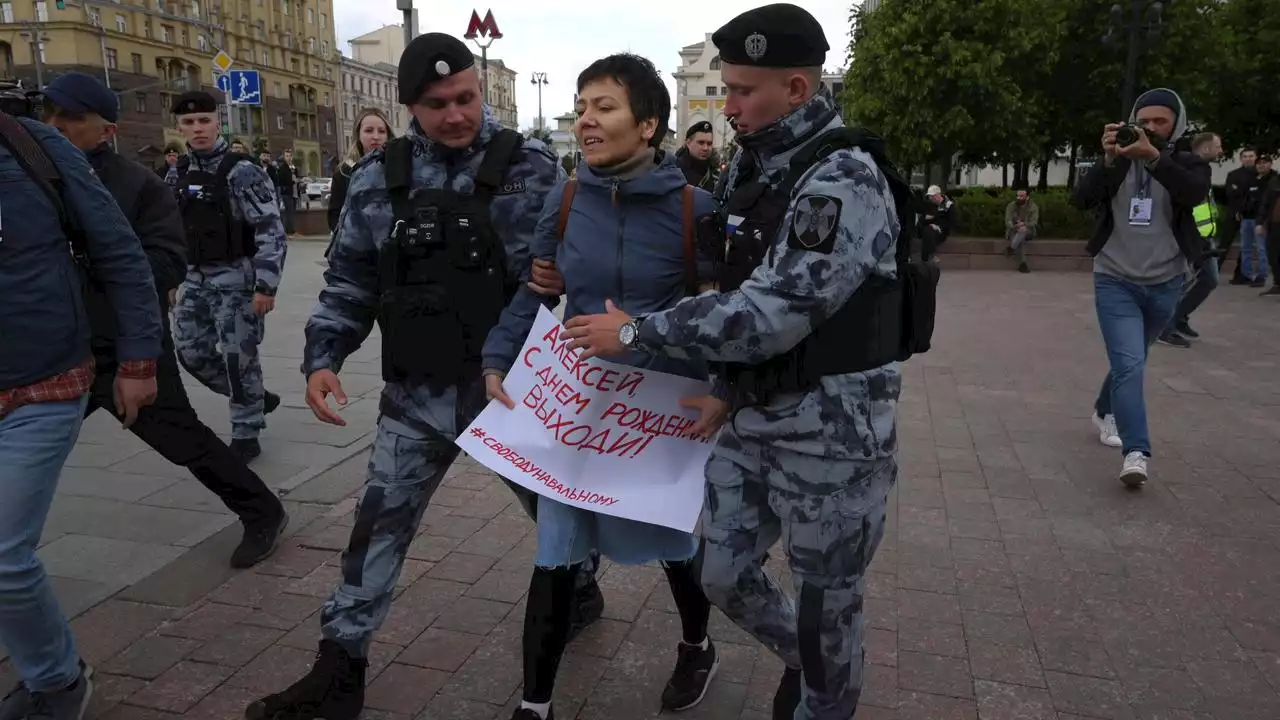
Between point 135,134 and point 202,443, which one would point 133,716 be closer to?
point 202,443

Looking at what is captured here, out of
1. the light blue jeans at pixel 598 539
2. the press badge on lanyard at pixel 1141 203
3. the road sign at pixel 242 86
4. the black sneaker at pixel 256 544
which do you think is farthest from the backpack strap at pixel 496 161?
the road sign at pixel 242 86

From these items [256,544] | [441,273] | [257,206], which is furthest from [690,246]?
[257,206]

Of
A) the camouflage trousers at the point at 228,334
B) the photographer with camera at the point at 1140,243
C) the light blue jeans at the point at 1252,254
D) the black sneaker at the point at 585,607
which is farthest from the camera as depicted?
the light blue jeans at the point at 1252,254

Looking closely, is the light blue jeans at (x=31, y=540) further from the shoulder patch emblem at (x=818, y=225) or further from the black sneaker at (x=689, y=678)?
the shoulder patch emblem at (x=818, y=225)

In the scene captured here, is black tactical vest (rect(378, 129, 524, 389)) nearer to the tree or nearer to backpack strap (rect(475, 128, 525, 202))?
backpack strap (rect(475, 128, 525, 202))

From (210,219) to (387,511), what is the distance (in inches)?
123

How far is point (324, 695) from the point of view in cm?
276

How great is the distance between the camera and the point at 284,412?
255 inches

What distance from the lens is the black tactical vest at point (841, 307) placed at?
2180 millimetres

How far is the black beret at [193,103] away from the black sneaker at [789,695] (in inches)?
175

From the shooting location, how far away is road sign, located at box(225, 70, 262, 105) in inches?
896

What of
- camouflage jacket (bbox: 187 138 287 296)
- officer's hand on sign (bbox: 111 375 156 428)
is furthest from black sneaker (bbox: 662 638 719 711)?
camouflage jacket (bbox: 187 138 287 296)

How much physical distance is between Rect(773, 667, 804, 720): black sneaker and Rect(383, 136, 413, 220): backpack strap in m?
1.70

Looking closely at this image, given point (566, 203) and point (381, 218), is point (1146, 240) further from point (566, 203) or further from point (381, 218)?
point (381, 218)
